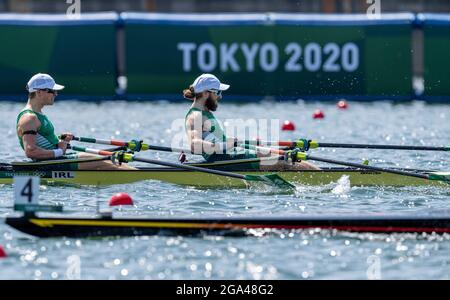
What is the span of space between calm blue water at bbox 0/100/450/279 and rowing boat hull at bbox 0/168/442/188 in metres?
0.15

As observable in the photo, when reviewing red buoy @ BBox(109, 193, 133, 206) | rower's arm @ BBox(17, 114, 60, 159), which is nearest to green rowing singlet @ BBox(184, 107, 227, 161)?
rower's arm @ BBox(17, 114, 60, 159)

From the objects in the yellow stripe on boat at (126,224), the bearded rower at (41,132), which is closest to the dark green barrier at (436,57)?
the bearded rower at (41,132)

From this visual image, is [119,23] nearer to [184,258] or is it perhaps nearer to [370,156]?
[370,156]

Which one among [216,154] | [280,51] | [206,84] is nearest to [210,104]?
[206,84]

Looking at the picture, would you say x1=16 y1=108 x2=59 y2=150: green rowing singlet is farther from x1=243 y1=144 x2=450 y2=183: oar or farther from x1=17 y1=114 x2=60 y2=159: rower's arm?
x1=243 y1=144 x2=450 y2=183: oar

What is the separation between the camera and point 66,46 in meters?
27.4

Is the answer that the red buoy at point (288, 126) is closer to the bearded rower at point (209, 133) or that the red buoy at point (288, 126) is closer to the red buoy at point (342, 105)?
the red buoy at point (342, 105)

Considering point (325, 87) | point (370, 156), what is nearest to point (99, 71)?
point (325, 87)

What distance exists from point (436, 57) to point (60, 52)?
8.59 m

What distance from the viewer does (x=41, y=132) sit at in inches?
596

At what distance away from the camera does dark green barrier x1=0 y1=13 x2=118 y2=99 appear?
27266 millimetres

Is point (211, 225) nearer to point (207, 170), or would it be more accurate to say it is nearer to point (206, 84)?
point (207, 170)

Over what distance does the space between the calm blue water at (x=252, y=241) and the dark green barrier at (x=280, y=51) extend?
15.0ft

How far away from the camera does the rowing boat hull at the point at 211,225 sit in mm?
11305
